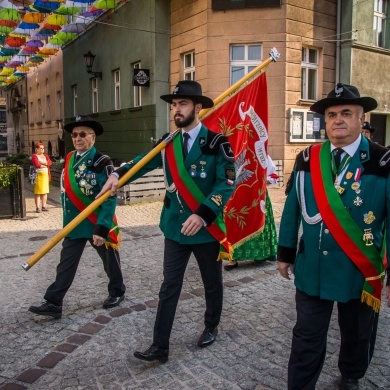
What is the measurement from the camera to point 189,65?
15.2 m

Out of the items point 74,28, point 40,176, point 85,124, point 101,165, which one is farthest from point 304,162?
point 74,28

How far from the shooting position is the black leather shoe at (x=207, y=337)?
3.67m

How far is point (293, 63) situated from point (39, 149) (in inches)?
301

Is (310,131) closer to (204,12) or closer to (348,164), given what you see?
(204,12)

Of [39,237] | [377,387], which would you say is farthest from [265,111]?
[39,237]

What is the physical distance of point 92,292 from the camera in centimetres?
514

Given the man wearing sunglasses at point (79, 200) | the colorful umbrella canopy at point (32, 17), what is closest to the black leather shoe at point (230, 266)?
the man wearing sunglasses at point (79, 200)

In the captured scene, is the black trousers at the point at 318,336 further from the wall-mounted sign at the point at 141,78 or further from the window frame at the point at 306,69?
the wall-mounted sign at the point at 141,78

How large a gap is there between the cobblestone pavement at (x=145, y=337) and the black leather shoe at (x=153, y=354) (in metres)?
0.07

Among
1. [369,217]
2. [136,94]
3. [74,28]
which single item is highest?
[74,28]

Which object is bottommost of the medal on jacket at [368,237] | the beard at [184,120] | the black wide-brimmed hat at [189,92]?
the medal on jacket at [368,237]

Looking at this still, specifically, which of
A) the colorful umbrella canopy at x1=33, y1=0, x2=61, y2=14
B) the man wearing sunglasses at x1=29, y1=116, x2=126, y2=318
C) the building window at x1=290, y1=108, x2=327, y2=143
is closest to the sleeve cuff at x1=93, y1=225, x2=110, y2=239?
the man wearing sunglasses at x1=29, y1=116, x2=126, y2=318

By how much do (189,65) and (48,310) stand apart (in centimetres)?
1219

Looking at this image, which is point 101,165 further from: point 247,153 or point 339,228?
point 339,228
